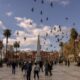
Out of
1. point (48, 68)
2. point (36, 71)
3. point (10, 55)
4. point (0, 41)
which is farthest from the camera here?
point (10, 55)

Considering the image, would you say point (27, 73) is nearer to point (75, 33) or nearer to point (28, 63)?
point (28, 63)

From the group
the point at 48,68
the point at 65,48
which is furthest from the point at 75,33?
the point at 48,68

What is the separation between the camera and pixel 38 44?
4250 inches

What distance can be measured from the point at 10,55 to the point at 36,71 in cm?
16886

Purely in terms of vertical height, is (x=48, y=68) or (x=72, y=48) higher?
(x=72, y=48)

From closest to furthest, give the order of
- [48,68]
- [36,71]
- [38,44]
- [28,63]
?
[28,63] < [36,71] < [48,68] < [38,44]

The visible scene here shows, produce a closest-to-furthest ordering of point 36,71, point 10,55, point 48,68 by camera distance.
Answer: point 36,71 → point 48,68 → point 10,55

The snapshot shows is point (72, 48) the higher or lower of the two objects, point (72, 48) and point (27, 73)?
the higher

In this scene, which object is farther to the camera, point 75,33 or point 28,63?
point 75,33

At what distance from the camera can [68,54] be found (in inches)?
6732

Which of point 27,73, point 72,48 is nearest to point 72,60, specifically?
point 72,48

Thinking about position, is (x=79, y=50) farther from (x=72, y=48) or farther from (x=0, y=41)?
(x=0, y=41)

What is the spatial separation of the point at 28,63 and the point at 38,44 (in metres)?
79.1

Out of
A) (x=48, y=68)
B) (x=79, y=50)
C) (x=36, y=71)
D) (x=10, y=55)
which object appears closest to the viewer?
(x=36, y=71)
